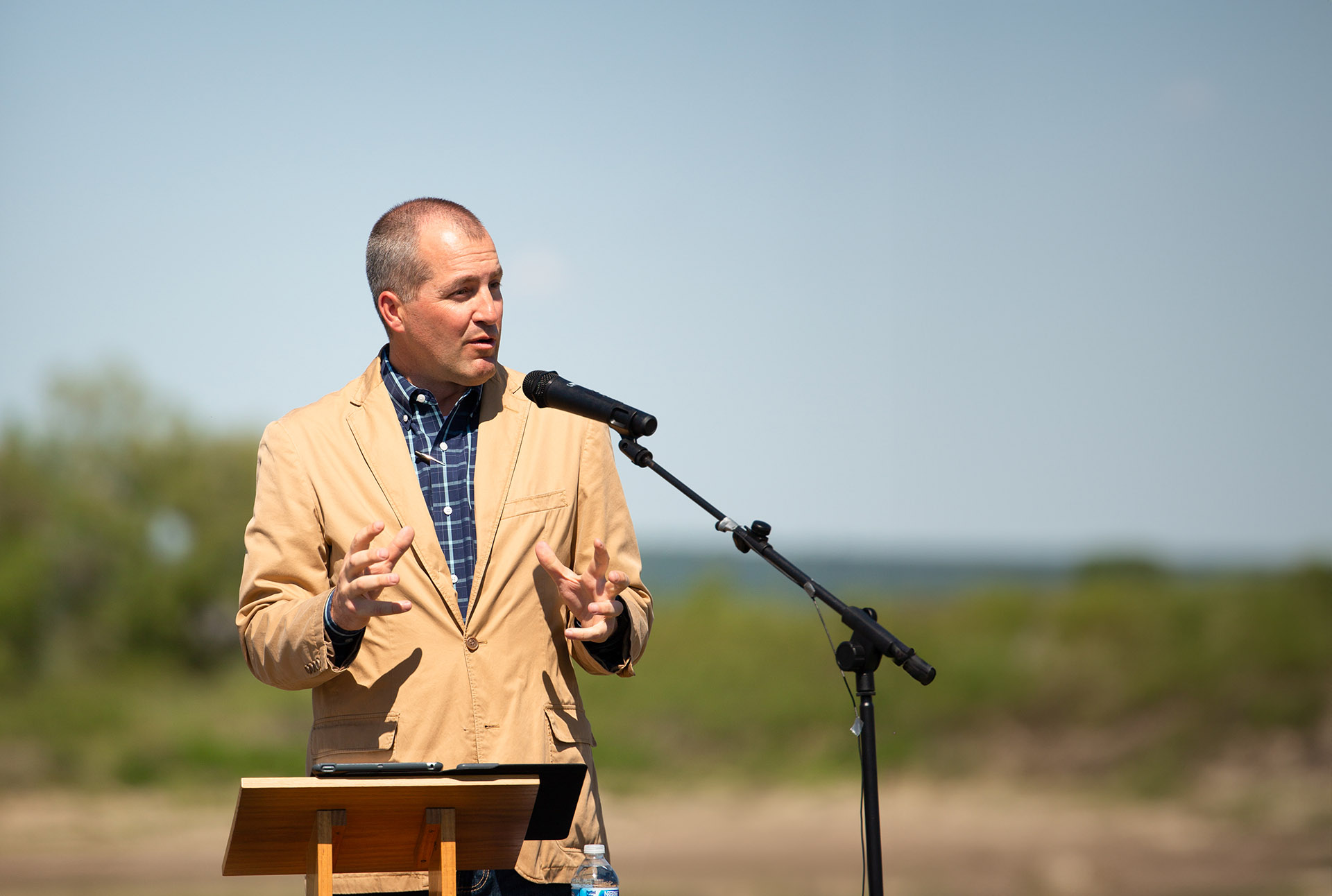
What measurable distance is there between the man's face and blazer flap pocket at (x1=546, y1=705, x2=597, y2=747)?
65 centimetres

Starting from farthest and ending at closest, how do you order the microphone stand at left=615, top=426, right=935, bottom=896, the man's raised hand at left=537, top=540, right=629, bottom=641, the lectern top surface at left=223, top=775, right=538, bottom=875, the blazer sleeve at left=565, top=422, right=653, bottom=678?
the blazer sleeve at left=565, top=422, right=653, bottom=678
the man's raised hand at left=537, top=540, right=629, bottom=641
the microphone stand at left=615, top=426, right=935, bottom=896
the lectern top surface at left=223, top=775, right=538, bottom=875

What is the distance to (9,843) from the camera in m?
10.9

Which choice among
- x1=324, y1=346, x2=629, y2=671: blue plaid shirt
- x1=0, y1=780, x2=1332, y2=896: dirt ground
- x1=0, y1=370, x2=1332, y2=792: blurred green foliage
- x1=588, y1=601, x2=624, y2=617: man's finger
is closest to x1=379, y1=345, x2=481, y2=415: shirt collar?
x1=324, y1=346, x2=629, y2=671: blue plaid shirt

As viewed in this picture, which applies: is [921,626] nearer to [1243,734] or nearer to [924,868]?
[1243,734]

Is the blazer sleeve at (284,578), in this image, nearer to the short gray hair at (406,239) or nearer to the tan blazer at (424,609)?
the tan blazer at (424,609)

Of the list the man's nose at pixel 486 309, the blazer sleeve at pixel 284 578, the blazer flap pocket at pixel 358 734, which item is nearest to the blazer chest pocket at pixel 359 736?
the blazer flap pocket at pixel 358 734

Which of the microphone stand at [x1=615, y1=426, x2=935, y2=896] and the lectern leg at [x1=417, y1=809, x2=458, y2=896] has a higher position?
the microphone stand at [x1=615, y1=426, x2=935, y2=896]

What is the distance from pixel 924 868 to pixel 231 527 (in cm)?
760

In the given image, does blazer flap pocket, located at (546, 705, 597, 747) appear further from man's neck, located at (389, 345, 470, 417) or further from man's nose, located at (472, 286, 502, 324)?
man's nose, located at (472, 286, 502, 324)

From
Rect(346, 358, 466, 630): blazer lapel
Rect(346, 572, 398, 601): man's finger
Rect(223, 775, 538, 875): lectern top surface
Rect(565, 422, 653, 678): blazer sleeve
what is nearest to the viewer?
Rect(223, 775, 538, 875): lectern top surface

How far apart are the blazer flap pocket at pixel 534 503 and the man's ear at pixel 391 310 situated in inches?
16.6

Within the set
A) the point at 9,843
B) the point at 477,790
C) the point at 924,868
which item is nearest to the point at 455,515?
the point at 477,790

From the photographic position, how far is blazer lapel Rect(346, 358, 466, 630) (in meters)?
2.51

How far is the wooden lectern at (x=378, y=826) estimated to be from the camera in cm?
199
